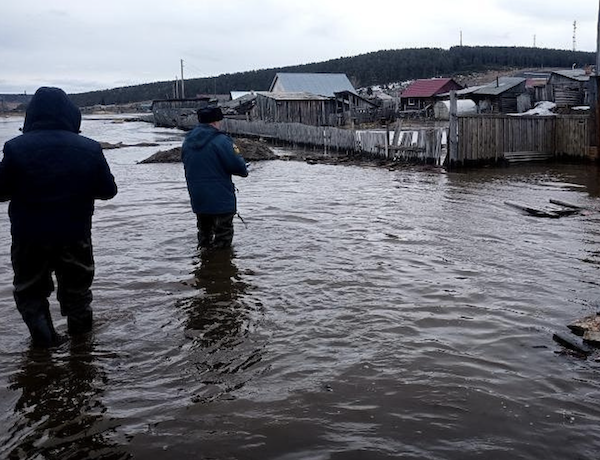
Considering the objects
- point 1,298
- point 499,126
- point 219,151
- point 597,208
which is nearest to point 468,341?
point 219,151

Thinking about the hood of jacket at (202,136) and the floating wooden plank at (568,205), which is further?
the floating wooden plank at (568,205)

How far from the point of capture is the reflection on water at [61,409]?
302 centimetres

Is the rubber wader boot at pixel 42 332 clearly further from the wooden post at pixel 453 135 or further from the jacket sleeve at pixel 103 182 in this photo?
the wooden post at pixel 453 135

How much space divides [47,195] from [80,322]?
118 centimetres

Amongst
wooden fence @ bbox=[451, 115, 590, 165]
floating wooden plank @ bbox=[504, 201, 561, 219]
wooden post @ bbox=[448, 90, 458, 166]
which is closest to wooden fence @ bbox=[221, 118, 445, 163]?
wooden post @ bbox=[448, 90, 458, 166]

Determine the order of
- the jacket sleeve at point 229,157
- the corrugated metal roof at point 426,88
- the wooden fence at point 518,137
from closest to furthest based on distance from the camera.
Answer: the jacket sleeve at point 229,157 → the wooden fence at point 518,137 → the corrugated metal roof at point 426,88

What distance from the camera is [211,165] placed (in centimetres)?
705

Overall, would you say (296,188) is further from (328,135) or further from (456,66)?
(456,66)

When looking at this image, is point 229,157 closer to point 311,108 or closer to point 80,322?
point 80,322

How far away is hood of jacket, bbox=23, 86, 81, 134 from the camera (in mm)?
4078

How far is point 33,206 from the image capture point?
4.06m

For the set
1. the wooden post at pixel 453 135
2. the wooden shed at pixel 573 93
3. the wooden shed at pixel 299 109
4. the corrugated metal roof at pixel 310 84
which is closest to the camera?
the wooden post at pixel 453 135

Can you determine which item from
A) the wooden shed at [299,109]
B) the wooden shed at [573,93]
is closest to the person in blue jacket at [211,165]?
the wooden shed at [299,109]

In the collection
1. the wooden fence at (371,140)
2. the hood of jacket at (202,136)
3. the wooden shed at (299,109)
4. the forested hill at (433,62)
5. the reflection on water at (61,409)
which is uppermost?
the forested hill at (433,62)
